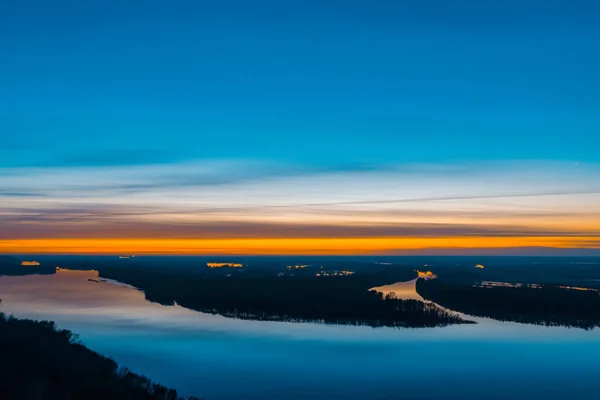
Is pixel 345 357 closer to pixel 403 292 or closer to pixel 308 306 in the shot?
pixel 308 306

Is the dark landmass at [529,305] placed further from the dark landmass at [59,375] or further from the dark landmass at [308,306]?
the dark landmass at [59,375]

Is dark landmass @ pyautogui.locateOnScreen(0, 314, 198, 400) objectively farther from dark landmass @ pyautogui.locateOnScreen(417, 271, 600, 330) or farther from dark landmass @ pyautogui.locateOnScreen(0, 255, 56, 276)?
dark landmass @ pyautogui.locateOnScreen(0, 255, 56, 276)

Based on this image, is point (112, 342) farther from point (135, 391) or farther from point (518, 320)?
point (518, 320)

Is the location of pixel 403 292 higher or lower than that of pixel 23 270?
higher

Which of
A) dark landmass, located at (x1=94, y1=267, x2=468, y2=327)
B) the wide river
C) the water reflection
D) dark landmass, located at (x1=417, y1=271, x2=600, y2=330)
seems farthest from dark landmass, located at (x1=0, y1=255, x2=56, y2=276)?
dark landmass, located at (x1=417, y1=271, x2=600, y2=330)

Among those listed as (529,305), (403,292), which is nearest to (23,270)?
(403,292)

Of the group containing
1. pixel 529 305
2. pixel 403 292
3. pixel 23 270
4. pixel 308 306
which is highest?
pixel 529 305

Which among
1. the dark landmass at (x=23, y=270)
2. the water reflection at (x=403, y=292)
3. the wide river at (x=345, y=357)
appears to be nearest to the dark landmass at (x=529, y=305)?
the water reflection at (x=403, y=292)
